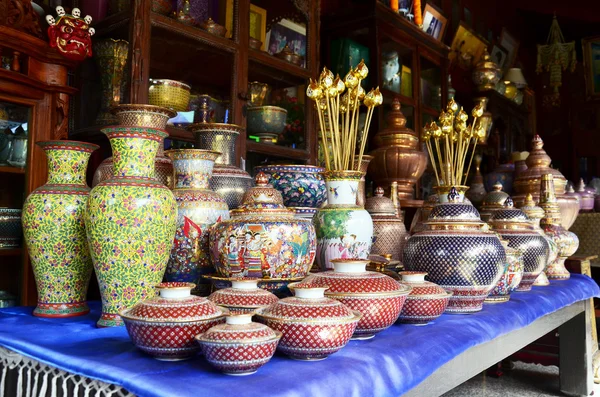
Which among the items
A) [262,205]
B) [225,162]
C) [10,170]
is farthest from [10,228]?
[262,205]

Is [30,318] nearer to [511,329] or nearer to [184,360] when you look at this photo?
[184,360]

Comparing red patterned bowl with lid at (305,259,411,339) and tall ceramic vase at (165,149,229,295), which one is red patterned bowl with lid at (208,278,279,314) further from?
tall ceramic vase at (165,149,229,295)

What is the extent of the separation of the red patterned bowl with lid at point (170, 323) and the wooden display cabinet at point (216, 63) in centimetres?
115

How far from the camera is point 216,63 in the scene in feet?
6.74

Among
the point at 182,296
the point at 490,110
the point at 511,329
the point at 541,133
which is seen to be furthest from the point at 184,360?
the point at 541,133

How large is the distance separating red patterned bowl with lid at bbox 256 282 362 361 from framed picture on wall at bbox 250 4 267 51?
5.43 ft

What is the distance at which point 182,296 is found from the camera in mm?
769

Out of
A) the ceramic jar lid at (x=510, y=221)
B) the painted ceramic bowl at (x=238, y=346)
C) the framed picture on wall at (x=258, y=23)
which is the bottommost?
the painted ceramic bowl at (x=238, y=346)

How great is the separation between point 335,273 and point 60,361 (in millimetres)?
466

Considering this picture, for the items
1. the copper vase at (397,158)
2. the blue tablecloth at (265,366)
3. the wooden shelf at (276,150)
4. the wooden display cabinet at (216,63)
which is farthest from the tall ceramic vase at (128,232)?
the copper vase at (397,158)

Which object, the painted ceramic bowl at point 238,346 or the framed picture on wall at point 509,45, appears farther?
the framed picture on wall at point 509,45

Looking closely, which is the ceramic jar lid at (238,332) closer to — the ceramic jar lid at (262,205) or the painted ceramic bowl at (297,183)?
the ceramic jar lid at (262,205)

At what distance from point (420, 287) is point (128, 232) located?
575mm

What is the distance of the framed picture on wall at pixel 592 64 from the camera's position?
5.68m
